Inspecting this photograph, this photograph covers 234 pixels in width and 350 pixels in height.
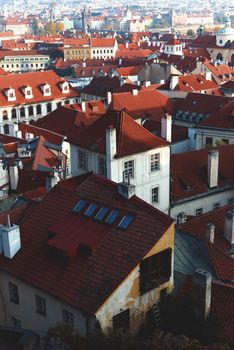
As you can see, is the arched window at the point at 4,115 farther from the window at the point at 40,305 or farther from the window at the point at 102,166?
the window at the point at 40,305

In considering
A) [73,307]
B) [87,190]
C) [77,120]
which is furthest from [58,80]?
[73,307]

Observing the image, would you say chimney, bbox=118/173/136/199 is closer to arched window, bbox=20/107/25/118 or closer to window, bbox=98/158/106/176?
window, bbox=98/158/106/176

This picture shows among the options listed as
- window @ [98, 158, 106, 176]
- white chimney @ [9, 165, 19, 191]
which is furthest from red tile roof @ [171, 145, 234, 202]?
white chimney @ [9, 165, 19, 191]

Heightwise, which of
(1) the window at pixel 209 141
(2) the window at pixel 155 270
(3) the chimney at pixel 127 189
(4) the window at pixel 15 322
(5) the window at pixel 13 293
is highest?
(3) the chimney at pixel 127 189

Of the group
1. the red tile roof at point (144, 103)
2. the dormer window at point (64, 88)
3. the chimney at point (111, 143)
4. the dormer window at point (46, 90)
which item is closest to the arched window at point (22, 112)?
the dormer window at point (46, 90)

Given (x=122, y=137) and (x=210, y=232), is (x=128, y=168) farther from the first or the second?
(x=210, y=232)

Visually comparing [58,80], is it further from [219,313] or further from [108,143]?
[219,313]

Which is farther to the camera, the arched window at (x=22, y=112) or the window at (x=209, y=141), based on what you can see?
the arched window at (x=22, y=112)
